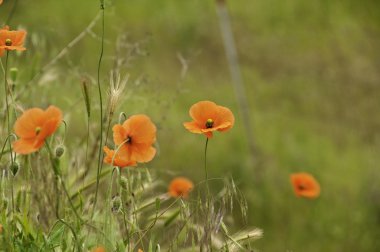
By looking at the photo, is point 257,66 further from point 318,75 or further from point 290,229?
point 290,229

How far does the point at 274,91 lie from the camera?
19.2ft

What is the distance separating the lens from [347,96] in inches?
235

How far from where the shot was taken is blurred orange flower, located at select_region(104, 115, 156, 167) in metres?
1.62

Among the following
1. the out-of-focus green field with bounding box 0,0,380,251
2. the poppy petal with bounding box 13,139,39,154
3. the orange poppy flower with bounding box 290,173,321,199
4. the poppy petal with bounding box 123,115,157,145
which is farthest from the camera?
the out-of-focus green field with bounding box 0,0,380,251

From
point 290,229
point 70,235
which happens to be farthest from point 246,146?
point 70,235

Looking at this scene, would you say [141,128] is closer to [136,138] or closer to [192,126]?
[136,138]

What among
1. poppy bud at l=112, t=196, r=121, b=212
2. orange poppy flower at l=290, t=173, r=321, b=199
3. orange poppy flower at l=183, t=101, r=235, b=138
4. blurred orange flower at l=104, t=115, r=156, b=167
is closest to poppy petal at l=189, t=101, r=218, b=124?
orange poppy flower at l=183, t=101, r=235, b=138

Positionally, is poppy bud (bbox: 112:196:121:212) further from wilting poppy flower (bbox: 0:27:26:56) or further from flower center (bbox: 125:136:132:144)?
wilting poppy flower (bbox: 0:27:26:56)

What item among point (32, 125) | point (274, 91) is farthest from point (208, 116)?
point (274, 91)

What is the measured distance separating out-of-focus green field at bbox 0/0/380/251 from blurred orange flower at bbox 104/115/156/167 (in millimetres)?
2432

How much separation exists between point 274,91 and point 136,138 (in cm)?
432

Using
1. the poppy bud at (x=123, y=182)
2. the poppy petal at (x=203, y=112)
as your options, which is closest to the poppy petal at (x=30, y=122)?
the poppy bud at (x=123, y=182)

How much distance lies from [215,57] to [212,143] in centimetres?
125

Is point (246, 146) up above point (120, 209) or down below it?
below
